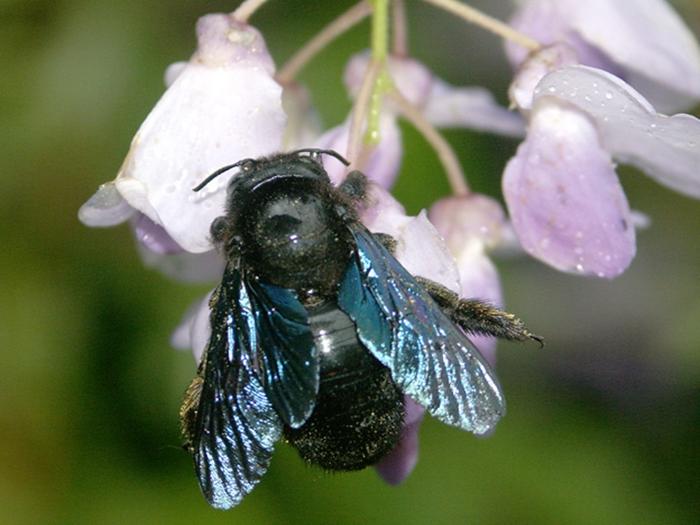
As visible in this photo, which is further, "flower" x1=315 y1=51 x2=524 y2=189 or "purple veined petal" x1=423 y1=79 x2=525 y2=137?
"purple veined petal" x1=423 y1=79 x2=525 y2=137

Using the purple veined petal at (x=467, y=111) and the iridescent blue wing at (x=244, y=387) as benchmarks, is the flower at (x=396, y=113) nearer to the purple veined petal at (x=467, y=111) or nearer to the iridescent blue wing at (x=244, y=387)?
the purple veined petal at (x=467, y=111)

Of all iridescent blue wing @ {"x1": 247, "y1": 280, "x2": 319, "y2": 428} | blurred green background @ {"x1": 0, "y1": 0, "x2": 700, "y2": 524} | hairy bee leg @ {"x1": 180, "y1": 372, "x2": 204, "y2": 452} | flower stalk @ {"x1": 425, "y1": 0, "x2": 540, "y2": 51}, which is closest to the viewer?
iridescent blue wing @ {"x1": 247, "y1": 280, "x2": 319, "y2": 428}

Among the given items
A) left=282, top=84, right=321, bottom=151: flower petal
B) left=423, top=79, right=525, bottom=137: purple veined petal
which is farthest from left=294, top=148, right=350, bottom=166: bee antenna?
left=423, top=79, right=525, bottom=137: purple veined petal

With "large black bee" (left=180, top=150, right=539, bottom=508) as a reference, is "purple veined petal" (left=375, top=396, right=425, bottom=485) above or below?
below

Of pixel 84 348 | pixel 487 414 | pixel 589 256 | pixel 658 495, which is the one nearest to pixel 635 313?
pixel 658 495

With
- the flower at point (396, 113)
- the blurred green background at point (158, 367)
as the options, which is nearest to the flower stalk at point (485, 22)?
the flower at point (396, 113)

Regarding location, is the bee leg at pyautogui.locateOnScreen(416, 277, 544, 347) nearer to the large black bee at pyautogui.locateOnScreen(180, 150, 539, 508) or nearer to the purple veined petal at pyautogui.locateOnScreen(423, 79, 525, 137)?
the large black bee at pyautogui.locateOnScreen(180, 150, 539, 508)

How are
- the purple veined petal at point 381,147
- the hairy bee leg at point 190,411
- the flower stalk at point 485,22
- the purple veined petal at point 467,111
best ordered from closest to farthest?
1. the hairy bee leg at point 190,411
2. the flower stalk at point 485,22
3. the purple veined petal at point 381,147
4. the purple veined petal at point 467,111

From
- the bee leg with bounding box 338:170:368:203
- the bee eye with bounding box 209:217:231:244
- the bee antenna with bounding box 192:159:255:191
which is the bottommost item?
the bee leg with bounding box 338:170:368:203
